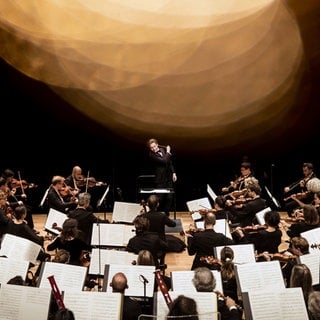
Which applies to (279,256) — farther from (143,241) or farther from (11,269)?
(11,269)

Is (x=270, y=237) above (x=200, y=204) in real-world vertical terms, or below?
below

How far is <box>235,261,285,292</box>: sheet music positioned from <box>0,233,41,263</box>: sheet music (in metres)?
2.19

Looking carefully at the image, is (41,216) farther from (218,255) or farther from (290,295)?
(290,295)

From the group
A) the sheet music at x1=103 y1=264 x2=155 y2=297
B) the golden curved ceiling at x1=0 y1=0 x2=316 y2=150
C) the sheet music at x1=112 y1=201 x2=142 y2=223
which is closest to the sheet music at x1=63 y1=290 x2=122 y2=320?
the sheet music at x1=103 y1=264 x2=155 y2=297

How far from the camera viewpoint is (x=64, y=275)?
4750 millimetres

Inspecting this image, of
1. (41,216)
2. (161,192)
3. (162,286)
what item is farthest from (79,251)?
(41,216)

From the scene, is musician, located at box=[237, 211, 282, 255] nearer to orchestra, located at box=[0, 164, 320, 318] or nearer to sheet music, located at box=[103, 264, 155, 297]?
orchestra, located at box=[0, 164, 320, 318]

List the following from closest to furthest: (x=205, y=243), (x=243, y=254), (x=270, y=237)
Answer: (x=243, y=254) → (x=205, y=243) → (x=270, y=237)

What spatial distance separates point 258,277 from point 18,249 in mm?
2506

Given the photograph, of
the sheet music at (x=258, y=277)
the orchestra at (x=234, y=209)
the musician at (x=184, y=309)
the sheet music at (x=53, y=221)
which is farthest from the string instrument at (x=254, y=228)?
the musician at (x=184, y=309)

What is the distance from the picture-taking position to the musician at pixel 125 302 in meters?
4.30

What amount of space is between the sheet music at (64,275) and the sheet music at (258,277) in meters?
1.43

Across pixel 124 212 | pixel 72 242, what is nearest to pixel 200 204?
pixel 124 212

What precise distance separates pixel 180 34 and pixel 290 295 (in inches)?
→ 304
